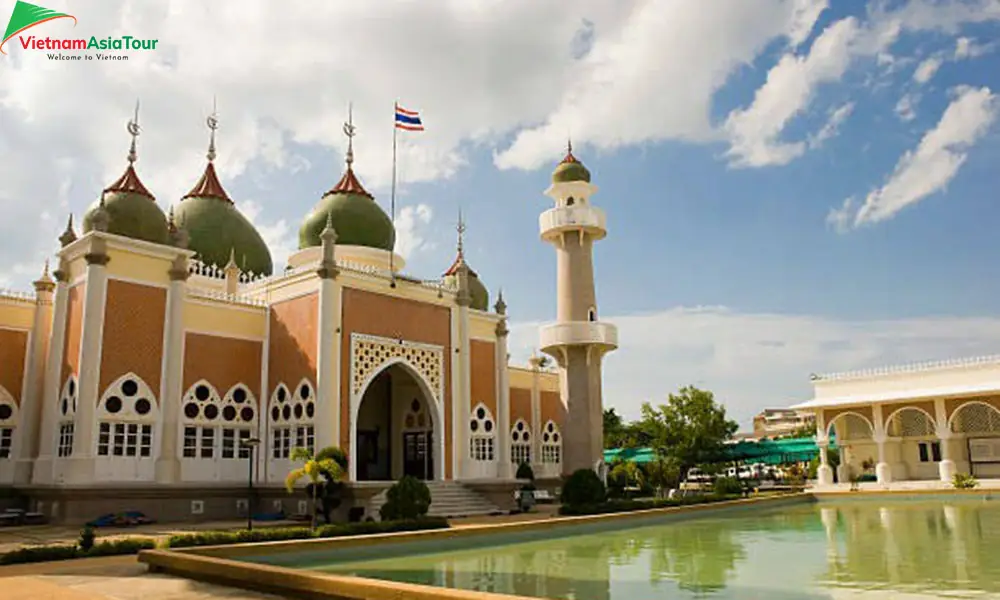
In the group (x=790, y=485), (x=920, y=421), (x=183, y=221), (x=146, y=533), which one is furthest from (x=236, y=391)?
(x=920, y=421)

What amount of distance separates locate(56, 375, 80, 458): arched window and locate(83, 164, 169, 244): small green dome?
3.61m

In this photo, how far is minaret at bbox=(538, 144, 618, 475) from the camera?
2601 cm

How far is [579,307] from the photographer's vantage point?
2659cm

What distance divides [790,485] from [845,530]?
667 inches

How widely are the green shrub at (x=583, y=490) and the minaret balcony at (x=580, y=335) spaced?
659 cm

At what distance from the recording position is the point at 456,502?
2025 cm

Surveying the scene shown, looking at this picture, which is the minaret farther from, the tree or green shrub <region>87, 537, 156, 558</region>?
green shrub <region>87, 537, 156, 558</region>

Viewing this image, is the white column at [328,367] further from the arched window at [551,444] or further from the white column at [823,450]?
the white column at [823,450]

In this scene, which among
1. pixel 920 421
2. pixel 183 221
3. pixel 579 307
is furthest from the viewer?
pixel 920 421

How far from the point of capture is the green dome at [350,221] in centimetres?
Result: 2492

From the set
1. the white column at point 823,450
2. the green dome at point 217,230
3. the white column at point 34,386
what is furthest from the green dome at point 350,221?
the white column at point 823,450

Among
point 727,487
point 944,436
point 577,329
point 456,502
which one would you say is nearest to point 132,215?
point 456,502

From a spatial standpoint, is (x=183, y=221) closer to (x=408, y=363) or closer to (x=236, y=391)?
(x=236, y=391)

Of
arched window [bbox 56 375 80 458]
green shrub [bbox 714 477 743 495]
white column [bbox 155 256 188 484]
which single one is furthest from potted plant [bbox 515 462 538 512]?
arched window [bbox 56 375 80 458]
